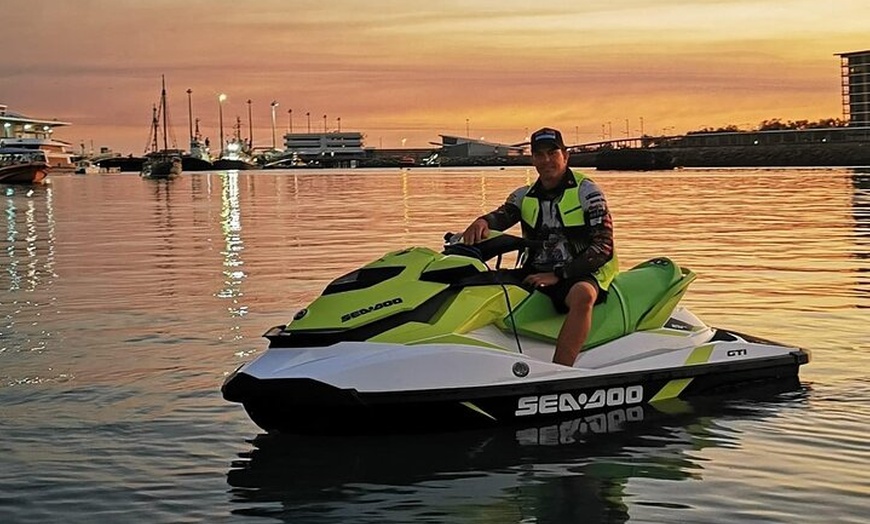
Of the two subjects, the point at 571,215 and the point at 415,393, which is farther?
the point at 571,215

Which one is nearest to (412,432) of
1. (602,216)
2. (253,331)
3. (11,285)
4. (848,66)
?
(602,216)

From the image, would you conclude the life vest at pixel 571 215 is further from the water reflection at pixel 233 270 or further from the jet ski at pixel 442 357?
the water reflection at pixel 233 270

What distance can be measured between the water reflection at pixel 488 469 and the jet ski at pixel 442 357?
13 centimetres

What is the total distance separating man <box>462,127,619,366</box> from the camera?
7.28m

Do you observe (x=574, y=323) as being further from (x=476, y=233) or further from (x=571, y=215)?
(x=476, y=233)

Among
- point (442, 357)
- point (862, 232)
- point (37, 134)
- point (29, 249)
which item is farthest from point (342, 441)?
point (37, 134)

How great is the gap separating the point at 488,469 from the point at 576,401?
1027 mm

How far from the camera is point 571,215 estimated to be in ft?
24.3

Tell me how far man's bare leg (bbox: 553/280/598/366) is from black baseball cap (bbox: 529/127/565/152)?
829 mm

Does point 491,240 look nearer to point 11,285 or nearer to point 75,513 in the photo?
point 75,513

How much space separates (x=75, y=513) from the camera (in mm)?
5797

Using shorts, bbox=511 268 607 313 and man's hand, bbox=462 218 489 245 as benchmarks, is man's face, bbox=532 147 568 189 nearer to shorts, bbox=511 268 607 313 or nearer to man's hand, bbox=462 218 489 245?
man's hand, bbox=462 218 489 245

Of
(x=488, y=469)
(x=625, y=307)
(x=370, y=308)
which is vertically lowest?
(x=488, y=469)

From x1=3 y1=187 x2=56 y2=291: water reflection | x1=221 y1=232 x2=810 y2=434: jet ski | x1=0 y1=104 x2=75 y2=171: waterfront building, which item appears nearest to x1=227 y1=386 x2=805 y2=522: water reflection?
x1=221 y1=232 x2=810 y2=434: jet ski
